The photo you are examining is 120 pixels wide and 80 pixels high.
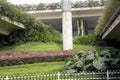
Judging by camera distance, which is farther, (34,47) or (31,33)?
(31,33)

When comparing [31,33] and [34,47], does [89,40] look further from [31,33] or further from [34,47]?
[34,47]

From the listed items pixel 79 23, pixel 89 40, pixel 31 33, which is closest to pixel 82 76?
pixel 31 33

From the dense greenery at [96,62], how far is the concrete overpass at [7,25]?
7.96 m

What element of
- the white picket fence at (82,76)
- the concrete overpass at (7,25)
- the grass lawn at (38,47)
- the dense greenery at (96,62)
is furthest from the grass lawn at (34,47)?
the white picket fence at (82,76)

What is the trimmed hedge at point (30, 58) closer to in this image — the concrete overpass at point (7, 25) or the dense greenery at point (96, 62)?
the concrete overpass at point (7, 25)

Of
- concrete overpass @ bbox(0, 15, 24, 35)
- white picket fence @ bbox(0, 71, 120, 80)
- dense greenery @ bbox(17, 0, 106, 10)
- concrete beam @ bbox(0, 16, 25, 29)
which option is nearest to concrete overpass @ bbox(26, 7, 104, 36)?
dense greenery @ bbox(17, 0, 106, 10)

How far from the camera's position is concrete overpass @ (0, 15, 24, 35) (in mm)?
23062

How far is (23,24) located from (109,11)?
36.0ft

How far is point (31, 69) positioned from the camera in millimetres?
17750

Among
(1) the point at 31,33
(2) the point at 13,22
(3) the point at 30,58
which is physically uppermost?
(2) the point at 13,22

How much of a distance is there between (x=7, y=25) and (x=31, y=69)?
859 cm

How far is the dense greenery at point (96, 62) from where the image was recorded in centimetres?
1434

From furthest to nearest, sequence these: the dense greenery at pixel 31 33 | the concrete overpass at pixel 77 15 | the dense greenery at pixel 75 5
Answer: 1. the concrete overpass at pixel 77 15
2. the dense greenery at pixel 75 5
3. the dense greenery at pixel 31 33

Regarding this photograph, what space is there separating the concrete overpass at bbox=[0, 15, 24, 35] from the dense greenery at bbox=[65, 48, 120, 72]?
26.1ft
